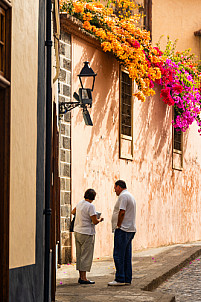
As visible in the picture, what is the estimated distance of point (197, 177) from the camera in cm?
2223

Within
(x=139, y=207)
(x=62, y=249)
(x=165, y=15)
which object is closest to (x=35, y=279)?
(x=62, y=249)

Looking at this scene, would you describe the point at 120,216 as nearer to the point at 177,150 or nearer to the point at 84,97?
the point at 84,97

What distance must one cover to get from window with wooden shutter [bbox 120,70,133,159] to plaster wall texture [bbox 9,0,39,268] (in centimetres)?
932

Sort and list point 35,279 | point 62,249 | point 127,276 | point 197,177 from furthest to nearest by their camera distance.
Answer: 1. point 197,177
2. point 62,249
3. point 127,276
4. point 35,279

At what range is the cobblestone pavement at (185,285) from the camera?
935cm

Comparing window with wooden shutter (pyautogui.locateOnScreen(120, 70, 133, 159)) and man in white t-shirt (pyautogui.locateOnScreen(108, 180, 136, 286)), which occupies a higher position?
window with wooden shutter (pyautogui.locateOnScreen(120, 70, 133, 159))

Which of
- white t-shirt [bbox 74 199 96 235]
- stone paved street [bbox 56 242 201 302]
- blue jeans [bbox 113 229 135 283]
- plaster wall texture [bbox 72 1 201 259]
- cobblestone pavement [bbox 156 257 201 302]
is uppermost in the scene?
plaster wall texture [bbox 72 1 201 259]

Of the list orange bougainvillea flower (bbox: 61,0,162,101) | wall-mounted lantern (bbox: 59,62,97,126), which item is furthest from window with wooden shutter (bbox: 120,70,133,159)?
wall-mounted lantern (bbox: 59,62,97,126)

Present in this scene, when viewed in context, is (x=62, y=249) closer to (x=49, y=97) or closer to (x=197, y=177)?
(x=49, y=97)

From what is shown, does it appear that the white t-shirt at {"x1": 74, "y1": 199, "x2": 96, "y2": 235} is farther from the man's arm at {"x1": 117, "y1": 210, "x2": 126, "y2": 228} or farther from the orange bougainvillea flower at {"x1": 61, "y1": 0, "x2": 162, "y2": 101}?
the orange bougainvillea flower at {"x1": 61, "y1": 0, "x2": 162, "y2": 101}

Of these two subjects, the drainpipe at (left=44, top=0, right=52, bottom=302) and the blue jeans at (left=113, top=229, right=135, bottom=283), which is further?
the blue jeans at (left=113, top=229, right=135, bottom=283)

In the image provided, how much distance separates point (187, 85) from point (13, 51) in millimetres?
14112

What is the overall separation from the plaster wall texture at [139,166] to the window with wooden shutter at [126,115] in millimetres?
228

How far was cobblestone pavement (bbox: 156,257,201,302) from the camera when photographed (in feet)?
30.7
